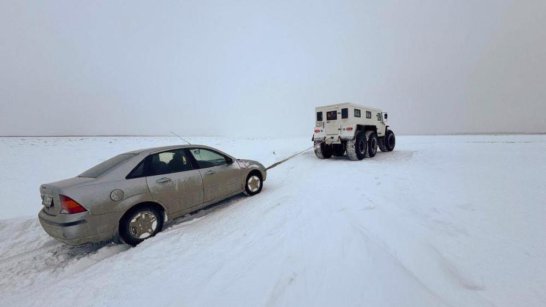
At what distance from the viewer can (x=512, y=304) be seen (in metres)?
1.89

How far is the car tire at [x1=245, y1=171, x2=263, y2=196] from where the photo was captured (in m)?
5.78

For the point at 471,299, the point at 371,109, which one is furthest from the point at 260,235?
the point at 371,109

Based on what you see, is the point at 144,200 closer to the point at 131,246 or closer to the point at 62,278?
the point at 131,246

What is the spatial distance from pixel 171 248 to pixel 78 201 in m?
1.48

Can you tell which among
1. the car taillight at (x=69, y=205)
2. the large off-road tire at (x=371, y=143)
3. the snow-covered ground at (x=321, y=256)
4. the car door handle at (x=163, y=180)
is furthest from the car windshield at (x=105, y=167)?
the large off-road tire at (x=371, y=143)

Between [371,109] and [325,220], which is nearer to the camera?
[325,220]

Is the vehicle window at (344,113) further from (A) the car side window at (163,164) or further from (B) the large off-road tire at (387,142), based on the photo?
(A) the car side window at (163,164)

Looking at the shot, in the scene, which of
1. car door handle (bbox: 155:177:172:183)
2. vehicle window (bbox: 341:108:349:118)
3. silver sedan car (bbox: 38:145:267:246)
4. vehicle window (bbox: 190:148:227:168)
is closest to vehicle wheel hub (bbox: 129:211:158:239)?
silver sedan car (bbox: 38:145:267:246)

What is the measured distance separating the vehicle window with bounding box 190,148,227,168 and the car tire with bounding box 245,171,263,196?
83cm

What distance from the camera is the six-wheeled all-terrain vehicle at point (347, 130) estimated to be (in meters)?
10.3

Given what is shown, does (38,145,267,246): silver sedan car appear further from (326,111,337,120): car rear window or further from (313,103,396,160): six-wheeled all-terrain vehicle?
(326,111,337,120): car rear window

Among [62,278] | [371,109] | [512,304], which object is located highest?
[371,109]

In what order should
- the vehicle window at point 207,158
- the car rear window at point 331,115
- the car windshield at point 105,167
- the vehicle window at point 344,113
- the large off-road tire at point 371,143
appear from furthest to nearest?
1. the large off-road tire at point 371,143
2. the car rear window at point 331,115
3. the vehicle window at point 344,113
4. the vehicle window at point 207,158
5. the car windshield at point 105,167

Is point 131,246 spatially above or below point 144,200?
below
